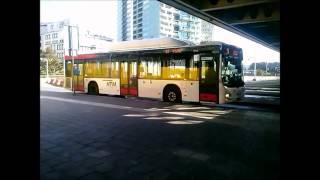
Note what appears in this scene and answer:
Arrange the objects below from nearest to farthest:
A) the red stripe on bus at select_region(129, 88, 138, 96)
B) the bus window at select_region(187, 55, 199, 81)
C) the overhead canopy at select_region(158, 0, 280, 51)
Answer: the overhead canopy at select_region(158, 0, 280, 51), the bus window at select_region(187, 55, 199, 81), the red stripe on bus at select_region(129, 88, 138, 96)

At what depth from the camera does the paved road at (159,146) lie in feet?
17.5

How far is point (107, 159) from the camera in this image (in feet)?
19.9

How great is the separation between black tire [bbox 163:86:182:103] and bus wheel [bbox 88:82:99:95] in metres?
6.17

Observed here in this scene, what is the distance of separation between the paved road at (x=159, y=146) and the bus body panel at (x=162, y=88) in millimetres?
3138

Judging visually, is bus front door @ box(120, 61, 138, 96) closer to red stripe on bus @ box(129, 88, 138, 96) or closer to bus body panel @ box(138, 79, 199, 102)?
red stripe on bus @ box(129, 88, 138, 96)

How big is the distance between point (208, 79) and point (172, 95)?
8.08 ft

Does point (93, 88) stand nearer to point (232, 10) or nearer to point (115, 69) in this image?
point (115, 69)

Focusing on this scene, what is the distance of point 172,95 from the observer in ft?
52.9

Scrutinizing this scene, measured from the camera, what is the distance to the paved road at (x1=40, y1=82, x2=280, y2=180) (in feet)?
17.5

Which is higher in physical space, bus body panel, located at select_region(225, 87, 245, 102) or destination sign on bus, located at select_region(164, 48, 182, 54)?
destination sign on bus, located at select_region(164, 48, 182, 54)

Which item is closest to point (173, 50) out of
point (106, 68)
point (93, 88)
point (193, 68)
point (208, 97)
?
point (193, 68)

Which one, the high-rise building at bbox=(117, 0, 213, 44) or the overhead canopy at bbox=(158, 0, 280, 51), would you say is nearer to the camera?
the overhead canopy at bbox=(158, 0, 280, 51)

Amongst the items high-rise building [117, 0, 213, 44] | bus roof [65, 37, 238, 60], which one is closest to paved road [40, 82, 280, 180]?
bus roof [65, 37, 238, 60]
